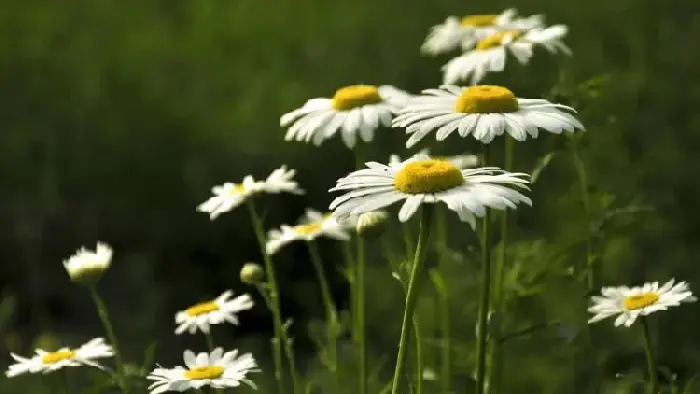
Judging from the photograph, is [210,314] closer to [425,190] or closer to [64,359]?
[64,359]

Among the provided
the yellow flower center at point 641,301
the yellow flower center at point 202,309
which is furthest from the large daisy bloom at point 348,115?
the yellow flower center at point 641,301

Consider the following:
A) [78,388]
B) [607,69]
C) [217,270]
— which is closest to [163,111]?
[217,270]

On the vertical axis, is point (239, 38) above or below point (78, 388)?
above

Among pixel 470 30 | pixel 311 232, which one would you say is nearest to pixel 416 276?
pixel 311 232

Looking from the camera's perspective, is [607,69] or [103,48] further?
[103,48]

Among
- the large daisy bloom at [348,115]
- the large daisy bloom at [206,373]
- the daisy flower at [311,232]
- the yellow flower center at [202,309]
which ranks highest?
the large daisy bloom at [348,115]

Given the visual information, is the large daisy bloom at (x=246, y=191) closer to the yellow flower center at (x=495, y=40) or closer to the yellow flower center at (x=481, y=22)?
the yellow flower center at (x=495, y=40)

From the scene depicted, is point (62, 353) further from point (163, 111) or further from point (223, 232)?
point (163, 111)

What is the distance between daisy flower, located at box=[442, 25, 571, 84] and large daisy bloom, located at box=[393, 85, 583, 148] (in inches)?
8.9

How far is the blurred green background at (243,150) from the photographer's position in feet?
5.90

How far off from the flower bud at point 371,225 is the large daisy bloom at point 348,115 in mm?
91

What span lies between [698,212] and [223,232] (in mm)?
1110

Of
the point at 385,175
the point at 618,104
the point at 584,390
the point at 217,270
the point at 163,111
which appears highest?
the point at 163,111

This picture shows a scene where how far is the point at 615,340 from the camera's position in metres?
1.38
